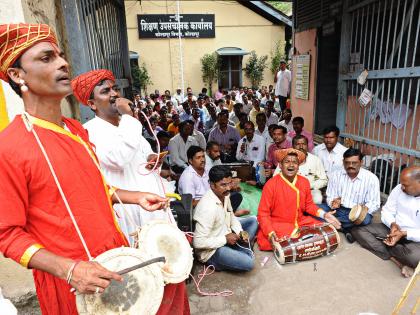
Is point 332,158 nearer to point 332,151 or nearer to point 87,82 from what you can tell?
point 332,151

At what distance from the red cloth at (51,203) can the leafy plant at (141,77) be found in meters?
14.0

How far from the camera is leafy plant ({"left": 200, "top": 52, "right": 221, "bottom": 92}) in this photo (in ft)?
50.6

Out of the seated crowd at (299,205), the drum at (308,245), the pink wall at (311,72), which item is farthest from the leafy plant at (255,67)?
the drum at (308,245)

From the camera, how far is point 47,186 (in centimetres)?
121

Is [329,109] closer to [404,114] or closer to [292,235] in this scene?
[404,114]

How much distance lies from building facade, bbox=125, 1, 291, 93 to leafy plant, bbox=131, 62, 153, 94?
0.85 feet

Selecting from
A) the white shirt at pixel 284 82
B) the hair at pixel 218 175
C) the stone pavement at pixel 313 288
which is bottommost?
the stone pavement at pixel 313 288

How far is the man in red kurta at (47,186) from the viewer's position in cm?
110

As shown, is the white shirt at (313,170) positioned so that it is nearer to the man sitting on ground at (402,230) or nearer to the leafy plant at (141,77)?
the man sitting on ground at (402,230)

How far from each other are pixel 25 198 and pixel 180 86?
1511 centimetres

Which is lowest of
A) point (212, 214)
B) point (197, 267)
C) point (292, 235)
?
point (197, 267)

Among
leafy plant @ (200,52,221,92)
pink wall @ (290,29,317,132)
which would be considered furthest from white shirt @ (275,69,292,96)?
leafy plant @ (200,52,221,92)

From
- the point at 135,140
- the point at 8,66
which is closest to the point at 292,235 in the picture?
the point at 135,140

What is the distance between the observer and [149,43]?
15.2m
